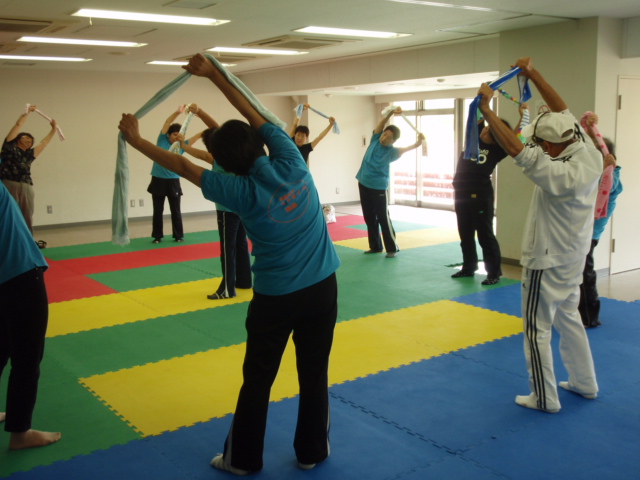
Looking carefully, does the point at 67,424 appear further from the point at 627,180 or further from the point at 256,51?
the point at 256,51

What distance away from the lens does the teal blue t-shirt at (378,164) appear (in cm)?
809

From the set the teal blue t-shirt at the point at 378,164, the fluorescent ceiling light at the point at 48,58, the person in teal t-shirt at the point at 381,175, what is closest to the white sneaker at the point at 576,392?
the person in teal t-shirt at the point at 381,175

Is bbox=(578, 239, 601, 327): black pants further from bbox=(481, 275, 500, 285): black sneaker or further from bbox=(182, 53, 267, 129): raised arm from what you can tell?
bbox=(182, 53, 267, 129): raised arm

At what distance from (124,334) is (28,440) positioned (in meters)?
1.94

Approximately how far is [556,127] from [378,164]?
15.6 ft

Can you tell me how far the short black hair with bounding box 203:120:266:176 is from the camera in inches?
103

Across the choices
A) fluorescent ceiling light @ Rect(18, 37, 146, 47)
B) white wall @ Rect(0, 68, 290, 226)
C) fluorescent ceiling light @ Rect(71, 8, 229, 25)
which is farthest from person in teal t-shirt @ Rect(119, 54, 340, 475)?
white wall @ Rect(0, 68, 290, 226)

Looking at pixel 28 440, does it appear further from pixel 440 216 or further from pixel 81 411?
pixel 440 216

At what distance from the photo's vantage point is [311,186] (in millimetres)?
2777

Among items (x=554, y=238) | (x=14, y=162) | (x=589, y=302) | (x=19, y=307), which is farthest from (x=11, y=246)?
(x=14, y=162)

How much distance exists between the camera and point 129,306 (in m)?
5.95

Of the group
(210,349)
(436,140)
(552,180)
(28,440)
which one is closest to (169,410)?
(28,440)

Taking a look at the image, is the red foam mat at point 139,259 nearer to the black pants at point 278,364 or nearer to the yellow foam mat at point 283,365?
the yellow foam mat at point 283,365

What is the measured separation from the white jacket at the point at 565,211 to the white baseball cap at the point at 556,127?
7cm
